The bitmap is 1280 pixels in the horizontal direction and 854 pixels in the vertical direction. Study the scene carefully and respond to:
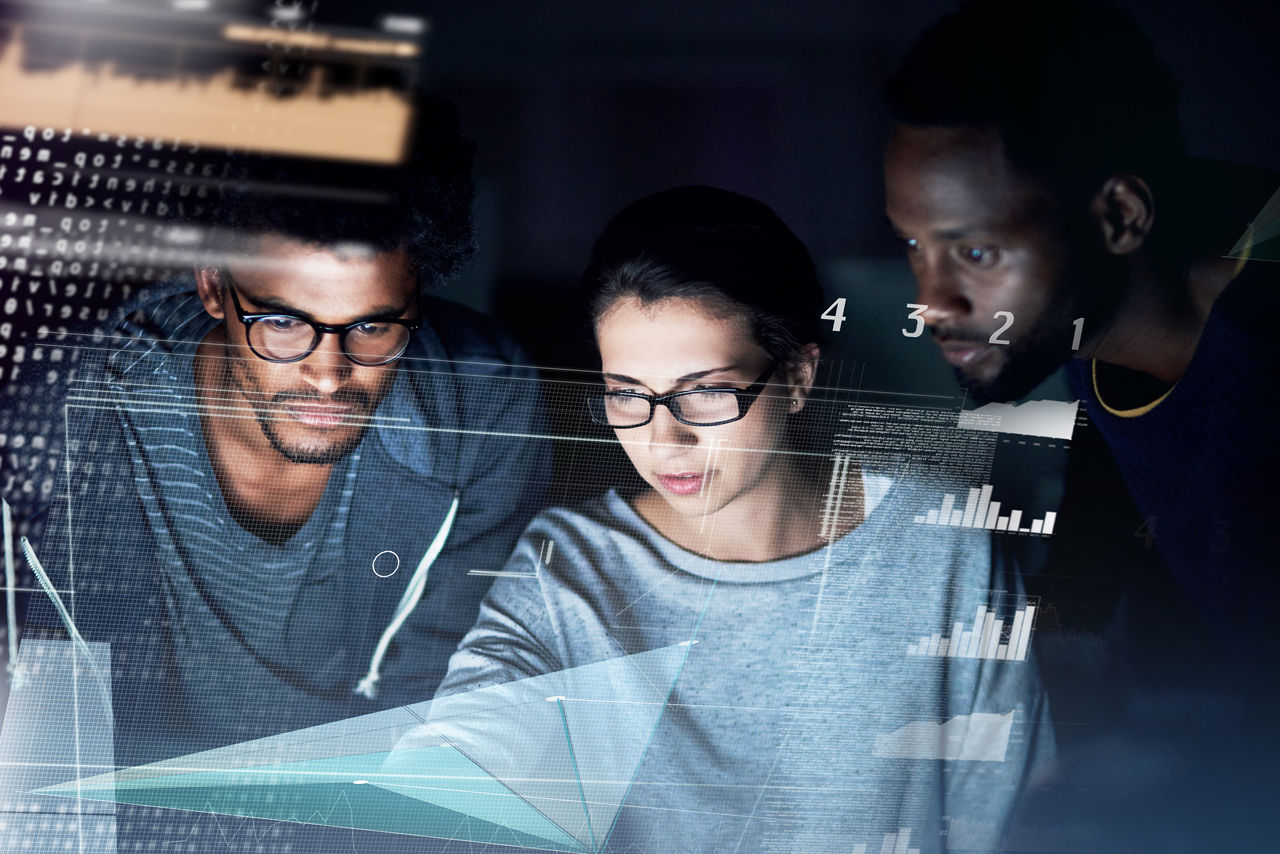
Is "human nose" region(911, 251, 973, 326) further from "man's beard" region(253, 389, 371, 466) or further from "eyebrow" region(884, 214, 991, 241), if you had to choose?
"man's beard" region(253, 389, 371, 466)

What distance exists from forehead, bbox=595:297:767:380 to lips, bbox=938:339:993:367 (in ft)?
1.38

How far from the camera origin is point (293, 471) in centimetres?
155

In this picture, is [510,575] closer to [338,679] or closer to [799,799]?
[338,679]

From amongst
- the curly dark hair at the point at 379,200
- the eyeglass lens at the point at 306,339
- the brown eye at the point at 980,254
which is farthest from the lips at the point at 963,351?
the eyeglass lens at the point at 306,339

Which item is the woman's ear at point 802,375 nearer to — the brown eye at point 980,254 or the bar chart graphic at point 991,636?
the brown eye at point 980,254

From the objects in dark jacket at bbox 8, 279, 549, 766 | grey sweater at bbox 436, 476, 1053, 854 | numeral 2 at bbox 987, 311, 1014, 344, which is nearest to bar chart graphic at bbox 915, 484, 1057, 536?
grey sweater at bbox 436, 476, 1053, 854

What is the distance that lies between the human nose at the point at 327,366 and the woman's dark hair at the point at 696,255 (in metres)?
0.45

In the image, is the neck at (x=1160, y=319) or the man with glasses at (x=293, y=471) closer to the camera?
the man with glasses at (x=293, y=471)

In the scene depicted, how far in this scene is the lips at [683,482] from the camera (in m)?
1.62

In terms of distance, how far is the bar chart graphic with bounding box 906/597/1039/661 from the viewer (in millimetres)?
1716

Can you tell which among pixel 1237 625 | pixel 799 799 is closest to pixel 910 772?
pixel 799 799

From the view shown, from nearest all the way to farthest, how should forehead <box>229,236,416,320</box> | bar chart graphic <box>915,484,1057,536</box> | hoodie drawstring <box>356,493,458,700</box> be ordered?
forehead <box>229,236,416,320</box> < hoodie drawstring <box>356,493,458,700</box> < bar chart graphic <box>915,484,1057,536</box>

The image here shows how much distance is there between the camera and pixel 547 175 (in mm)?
1548

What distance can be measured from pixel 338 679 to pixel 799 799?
3.04ft
